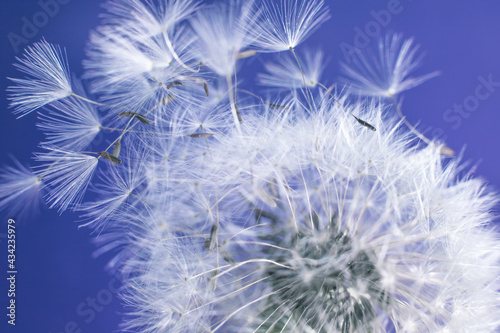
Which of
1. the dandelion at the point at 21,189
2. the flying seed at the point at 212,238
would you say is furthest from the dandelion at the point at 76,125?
the flying seed at the point at 212,238

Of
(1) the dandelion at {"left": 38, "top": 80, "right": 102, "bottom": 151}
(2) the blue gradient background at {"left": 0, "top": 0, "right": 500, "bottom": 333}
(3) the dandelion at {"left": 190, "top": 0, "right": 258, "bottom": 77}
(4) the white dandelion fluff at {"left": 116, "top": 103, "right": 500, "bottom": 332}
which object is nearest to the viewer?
(4) the white dandelion fluff at {"left": 116, "top": 103, "right": 500, "bottom": 332}

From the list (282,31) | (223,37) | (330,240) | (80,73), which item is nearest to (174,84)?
(223,37)

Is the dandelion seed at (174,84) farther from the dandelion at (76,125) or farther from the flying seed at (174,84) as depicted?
the dandelion at (76,125)

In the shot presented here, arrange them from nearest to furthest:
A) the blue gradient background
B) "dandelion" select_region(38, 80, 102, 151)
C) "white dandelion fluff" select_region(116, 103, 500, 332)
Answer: "white dandelion fluff" select_region(116, 103, 500, 332)
"dandelion" select_region(38, 80, 102, 151)
the blue gradient background

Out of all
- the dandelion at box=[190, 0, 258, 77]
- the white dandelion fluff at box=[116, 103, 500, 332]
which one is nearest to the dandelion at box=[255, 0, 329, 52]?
the dandelion at box=[190, 0, 258, 77]

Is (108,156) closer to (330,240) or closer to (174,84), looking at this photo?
(174,84)

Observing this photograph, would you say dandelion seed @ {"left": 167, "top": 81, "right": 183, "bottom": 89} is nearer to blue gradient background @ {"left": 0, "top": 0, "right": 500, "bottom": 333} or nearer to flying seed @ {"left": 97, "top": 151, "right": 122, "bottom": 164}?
flying seed @ {"left": 97, "top": 151, "right": 122, "bottom": 164}

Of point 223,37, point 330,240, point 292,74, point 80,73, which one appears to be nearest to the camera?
point 330,240

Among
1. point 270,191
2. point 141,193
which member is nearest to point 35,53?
point 141,193

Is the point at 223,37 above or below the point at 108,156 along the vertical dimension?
above
